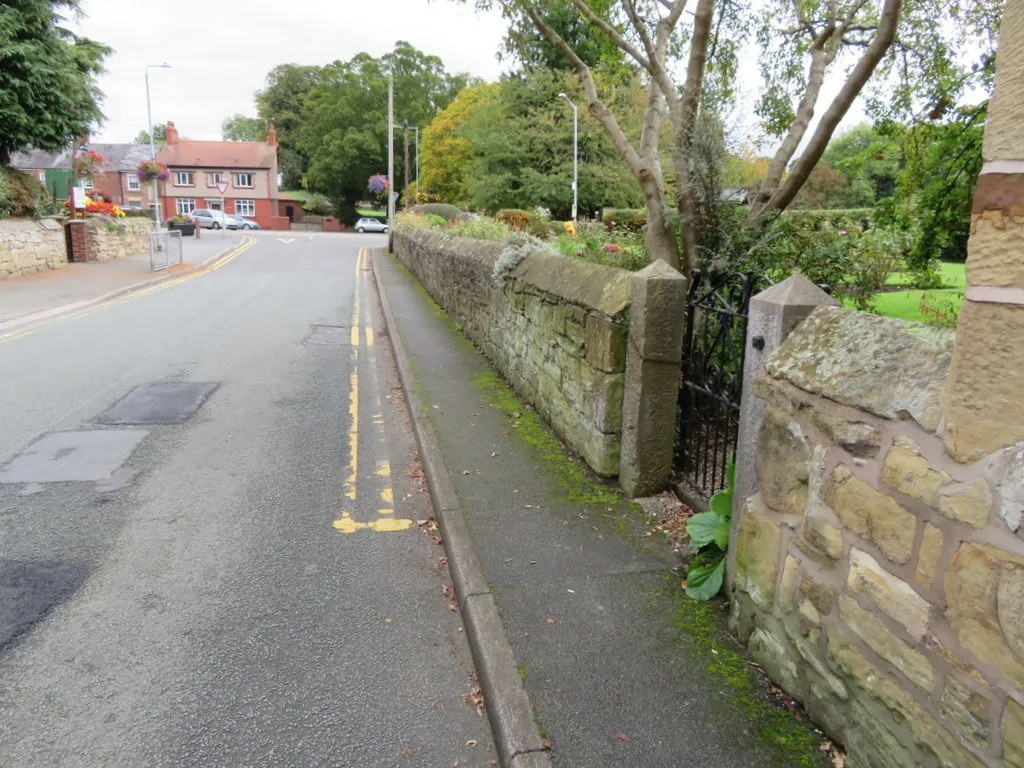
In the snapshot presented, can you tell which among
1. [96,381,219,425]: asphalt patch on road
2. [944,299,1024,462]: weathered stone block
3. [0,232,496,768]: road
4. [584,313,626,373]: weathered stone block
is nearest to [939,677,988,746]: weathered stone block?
[944,299,1024,462]: weathered stone block

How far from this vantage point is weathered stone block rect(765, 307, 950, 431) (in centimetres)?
217

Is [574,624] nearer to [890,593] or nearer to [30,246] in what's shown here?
[890,593]

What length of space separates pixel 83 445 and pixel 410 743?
15.9 ft

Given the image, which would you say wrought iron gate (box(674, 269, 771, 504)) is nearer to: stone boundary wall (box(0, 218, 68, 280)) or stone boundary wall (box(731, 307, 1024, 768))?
stone boundary wall (box(731, 307, 1024, 768))

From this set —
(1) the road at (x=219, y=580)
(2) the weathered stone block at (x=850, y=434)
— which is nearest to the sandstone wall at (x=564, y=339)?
(1) the road at (x=219, y=580)

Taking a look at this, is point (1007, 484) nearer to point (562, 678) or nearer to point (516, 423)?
point (562, 678)

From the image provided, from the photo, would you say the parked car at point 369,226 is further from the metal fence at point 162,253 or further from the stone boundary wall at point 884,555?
the stone boundary wall at point 884,555

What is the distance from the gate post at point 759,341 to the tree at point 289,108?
8664 centimetres

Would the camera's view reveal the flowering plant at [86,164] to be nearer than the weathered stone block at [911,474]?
No

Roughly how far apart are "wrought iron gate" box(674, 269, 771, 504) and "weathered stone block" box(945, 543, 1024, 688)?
1962 millimetres

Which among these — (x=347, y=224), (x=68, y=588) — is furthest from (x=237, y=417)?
(x=347, y=224)

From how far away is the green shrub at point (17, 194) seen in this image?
19766 millimetres

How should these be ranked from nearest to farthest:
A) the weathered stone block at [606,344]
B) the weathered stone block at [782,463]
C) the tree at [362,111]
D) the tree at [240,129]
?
the weathered stone block at [782,463] → the weathered stone block at [606,344] → the tree at [362,111] → the tree at [240,129]

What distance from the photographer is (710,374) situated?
4426 millimetres
